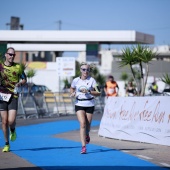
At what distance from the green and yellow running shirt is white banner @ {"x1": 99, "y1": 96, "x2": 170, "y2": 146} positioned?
4060 millimetres

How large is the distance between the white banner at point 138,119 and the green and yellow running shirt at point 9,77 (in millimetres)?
4060

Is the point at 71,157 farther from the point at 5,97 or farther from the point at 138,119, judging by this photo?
the point at 138,119

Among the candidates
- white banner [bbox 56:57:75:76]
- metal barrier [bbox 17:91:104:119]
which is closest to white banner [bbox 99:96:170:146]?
metal barrier [bbox 17:91:104:119]

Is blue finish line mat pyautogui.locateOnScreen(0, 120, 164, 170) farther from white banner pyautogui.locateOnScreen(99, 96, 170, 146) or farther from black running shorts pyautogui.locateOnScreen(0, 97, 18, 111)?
white banner pyautogui.locateOnScreen(99, 96, 170, 146)

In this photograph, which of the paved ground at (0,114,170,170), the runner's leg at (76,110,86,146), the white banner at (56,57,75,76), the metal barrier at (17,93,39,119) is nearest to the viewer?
the paved ground at (0,114,170,170)

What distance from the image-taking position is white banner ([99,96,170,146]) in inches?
555

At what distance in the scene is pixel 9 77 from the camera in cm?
1187

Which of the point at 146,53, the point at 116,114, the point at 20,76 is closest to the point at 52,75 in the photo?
the point at 146,53

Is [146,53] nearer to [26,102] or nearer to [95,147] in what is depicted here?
[26,102]

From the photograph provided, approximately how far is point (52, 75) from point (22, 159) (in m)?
46.3

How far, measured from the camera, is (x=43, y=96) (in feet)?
94.9

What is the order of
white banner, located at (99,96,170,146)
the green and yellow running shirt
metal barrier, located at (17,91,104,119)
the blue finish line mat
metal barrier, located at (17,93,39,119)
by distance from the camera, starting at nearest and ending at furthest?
the blue finish line mat, the green and yellow running shirt, white banner, located at (99,96,170,146), metal barrier, located at (17,93,39,119), metal barrier, located at (17,91,104,119)

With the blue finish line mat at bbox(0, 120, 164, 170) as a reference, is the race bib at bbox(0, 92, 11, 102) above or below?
above

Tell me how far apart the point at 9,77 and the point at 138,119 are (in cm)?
466
